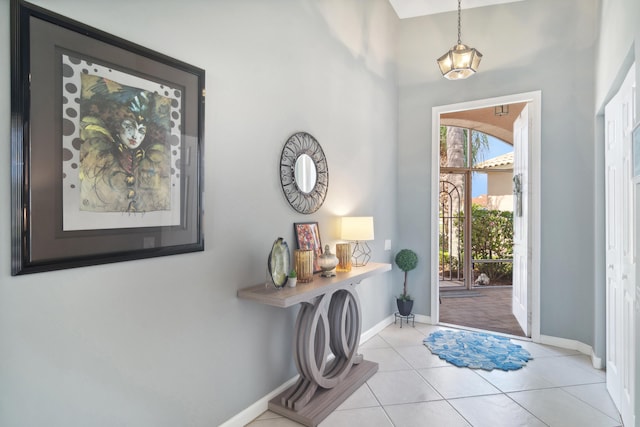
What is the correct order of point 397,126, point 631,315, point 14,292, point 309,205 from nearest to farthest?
1. point 14,292
2. point 631,315
3. point 309,205
4. point 397,126

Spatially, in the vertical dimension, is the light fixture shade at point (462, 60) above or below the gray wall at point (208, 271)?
above

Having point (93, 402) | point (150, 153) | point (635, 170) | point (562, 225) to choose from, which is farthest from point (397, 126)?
point (93, 402)

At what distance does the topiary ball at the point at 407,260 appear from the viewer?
414cm

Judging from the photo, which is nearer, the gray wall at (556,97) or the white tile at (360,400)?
the white tile at (360,400)

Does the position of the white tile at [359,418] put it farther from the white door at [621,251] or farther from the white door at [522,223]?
the white door at [522,223]

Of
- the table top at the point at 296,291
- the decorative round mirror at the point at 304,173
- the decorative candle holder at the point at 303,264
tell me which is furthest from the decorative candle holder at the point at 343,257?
the decorative candle holder at the point at 303,264

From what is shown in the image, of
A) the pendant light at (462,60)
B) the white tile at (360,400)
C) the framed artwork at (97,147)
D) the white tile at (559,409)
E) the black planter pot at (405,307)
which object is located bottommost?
the white tile at (559,409)

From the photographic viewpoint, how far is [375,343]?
3662 millimetres

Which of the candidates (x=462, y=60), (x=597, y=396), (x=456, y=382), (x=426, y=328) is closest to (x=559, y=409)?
(x=597, y=396)

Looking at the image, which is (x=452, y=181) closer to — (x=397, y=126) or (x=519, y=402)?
(x=397, y=126)

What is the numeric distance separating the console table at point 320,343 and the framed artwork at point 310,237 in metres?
A: 0.23

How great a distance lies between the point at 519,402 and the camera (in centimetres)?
255

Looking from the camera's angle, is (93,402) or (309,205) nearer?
(93,402)

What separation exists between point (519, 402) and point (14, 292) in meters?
2.95
